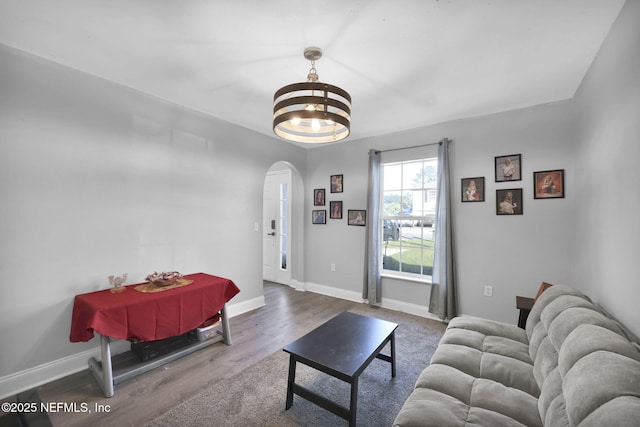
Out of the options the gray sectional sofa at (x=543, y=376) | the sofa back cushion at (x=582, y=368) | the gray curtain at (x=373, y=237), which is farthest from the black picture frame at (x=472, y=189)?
the sofa back cushion at (x=582, y=368)

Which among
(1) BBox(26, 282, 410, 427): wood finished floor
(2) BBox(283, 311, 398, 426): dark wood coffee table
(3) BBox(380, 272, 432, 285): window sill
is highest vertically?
(3) BBox(380, 272, 432, 285): window sill

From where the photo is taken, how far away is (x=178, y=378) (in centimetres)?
Answer: 231

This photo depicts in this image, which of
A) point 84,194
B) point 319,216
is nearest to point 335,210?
point 319,216

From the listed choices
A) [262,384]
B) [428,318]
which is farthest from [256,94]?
[428,318]

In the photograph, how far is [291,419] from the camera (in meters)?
1.85

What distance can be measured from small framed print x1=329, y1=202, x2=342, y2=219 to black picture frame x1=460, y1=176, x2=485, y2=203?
1.82 metres

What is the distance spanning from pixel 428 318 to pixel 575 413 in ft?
9.06

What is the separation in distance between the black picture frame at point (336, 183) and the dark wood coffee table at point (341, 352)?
249cm

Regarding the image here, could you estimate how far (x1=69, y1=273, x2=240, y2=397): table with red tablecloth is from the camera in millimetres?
2094

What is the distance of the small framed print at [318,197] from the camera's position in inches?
187

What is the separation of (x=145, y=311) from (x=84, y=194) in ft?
3.91

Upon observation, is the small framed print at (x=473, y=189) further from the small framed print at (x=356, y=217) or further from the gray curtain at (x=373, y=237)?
the small framed print at (x=356, y=217)

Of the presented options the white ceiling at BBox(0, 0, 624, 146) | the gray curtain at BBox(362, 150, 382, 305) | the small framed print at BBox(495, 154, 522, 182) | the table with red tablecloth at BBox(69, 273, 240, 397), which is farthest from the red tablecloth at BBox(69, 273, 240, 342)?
the small framed print at BBox(495, 154, 522, 182)

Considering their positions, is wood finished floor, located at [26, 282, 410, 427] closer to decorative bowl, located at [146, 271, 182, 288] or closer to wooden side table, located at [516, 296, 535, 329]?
decorative bowl, located at [146, 271, 182, 288]
